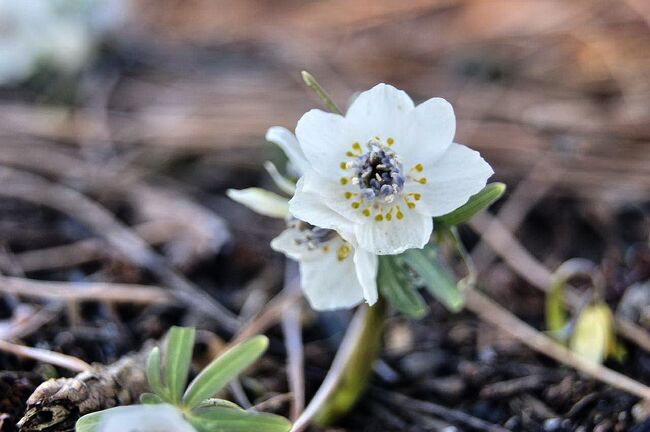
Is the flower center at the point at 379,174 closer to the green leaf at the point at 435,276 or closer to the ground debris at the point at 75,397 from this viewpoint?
the green leaf at the point at 435,276

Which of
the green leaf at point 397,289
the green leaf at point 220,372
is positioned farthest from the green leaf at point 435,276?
the green leaf at point 220,372

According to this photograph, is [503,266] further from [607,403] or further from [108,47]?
[108,47]

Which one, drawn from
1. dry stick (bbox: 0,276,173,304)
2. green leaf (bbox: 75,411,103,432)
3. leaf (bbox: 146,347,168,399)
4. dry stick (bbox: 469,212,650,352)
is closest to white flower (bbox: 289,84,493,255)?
leaf (bbox: 146,347,168,399)

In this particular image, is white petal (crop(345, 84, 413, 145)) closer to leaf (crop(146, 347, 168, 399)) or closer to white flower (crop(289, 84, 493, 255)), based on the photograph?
white flower (crop(289, 84, 493, 255))

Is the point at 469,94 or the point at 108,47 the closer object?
the point at 469,94

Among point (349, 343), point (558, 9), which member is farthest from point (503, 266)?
point (558, 9)
